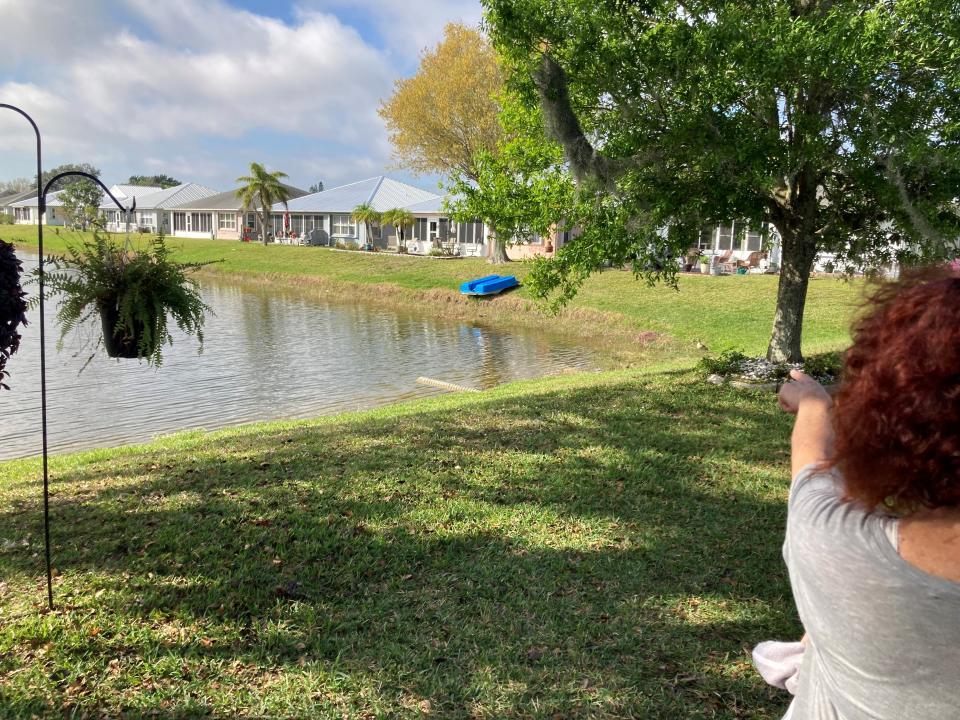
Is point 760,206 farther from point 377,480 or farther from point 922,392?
point 922,392

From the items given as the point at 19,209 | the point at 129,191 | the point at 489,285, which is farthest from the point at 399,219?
the point at 19,209

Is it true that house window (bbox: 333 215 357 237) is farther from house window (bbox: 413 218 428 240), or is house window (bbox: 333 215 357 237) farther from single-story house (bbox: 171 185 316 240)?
house window (bbox: 413 218 428 240)

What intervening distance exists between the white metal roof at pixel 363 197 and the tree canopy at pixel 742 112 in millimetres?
38248

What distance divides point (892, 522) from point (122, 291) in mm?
4433

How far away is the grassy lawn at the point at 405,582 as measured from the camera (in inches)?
120

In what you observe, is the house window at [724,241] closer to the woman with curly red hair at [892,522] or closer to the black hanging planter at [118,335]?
the black hanging planter at [118,335]

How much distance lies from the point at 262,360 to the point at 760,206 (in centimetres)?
1045

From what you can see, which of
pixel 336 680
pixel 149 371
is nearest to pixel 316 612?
pixel 336 680

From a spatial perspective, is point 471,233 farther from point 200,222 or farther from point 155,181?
point 155,181

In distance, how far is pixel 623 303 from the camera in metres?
22.0

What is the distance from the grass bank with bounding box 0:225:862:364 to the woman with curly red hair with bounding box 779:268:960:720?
11.4 meters

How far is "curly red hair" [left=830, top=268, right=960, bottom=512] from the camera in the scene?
3.82 ft

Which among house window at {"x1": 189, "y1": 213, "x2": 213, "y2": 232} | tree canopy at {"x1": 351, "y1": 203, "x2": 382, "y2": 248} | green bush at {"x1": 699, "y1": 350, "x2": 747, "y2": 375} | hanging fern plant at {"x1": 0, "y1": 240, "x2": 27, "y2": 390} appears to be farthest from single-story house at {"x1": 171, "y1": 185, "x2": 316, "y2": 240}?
hanging fern plant at {"x1": 0, "y1": 240, "x2": 27, "y2": 390}

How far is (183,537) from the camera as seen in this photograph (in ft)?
14.4
